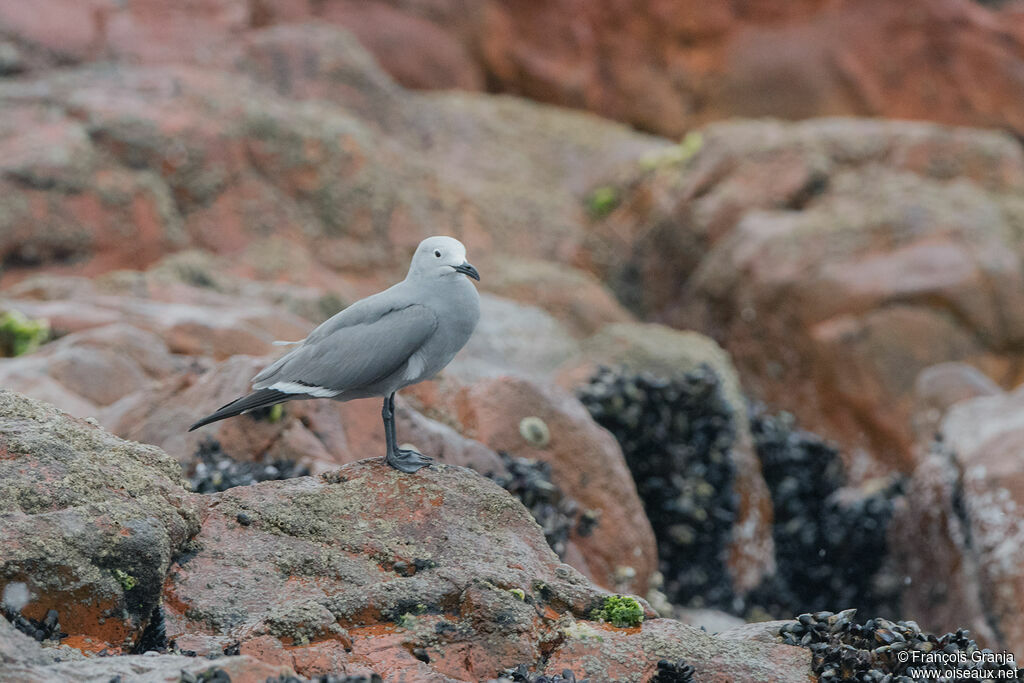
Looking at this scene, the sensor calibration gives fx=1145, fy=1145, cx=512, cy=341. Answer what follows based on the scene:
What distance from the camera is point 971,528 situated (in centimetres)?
885

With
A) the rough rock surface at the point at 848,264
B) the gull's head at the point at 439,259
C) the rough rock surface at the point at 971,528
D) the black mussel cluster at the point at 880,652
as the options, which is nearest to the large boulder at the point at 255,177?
the rough rock surface at the point at 848,264

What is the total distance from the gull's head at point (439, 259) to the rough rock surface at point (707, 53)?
1440 cm

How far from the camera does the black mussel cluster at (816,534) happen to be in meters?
10.7

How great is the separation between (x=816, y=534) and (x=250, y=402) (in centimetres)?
703

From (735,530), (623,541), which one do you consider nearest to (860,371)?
(735,530)

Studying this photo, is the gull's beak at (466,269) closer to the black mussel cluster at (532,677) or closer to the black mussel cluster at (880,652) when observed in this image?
the black mussel cluster at (532,677)

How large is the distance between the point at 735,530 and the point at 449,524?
5951 millimetres

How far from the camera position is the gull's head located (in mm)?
5648

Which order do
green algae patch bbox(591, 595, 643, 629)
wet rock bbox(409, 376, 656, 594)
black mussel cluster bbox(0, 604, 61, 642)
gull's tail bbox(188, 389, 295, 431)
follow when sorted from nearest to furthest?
1. black mussel cluster bbox(0, 604, 61, 642)
2. green algae patch bbox(591, 595, 643, 629)
3. gull's tail bbox(188, 389, 295, 431)
4. wet rock bbox(409, 376, 656, 594)

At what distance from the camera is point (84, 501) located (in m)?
4.52

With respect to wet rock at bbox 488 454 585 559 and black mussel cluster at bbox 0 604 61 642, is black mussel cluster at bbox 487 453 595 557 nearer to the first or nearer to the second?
wet rock at bbox 488 454 585 559

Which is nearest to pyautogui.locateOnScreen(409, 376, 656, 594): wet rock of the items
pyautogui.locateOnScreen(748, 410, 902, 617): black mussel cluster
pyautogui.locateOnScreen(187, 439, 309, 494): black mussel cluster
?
pyautogui.locateOnScreen(187, 439, 309, 494): black mussel cluster

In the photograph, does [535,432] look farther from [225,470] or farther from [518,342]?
[518,342]

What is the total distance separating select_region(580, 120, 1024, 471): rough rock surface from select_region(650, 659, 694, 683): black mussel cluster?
28.4 ft
